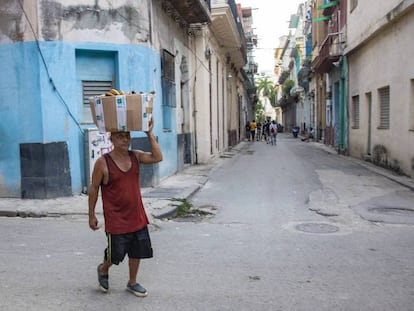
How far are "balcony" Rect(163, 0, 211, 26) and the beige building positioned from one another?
5.55 m

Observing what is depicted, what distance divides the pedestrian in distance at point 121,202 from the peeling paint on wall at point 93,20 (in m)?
5.99

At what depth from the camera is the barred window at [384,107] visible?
15.1 metres

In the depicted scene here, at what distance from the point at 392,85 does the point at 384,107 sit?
1546mm

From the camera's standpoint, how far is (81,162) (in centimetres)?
983

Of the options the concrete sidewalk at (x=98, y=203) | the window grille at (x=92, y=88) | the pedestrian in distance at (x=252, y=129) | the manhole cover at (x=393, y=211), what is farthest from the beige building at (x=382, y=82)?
the pedestrian in distance at (x=252, y=129)

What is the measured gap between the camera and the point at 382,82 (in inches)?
597

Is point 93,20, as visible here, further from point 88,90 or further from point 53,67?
point 88,90

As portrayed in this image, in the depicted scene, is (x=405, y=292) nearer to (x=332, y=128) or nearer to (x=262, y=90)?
(x=332, y=128)

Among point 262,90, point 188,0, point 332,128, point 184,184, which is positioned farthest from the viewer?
point 262,90

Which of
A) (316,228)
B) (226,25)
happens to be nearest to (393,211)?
(316,228)

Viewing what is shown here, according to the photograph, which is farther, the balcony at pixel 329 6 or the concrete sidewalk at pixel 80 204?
the balcony at pixel 329 6

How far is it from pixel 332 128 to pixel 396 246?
19.9 m

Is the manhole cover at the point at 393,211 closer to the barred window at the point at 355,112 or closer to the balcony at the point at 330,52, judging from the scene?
the barred window at the point at 355,112

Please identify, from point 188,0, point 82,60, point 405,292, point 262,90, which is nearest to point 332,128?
point 188,0
